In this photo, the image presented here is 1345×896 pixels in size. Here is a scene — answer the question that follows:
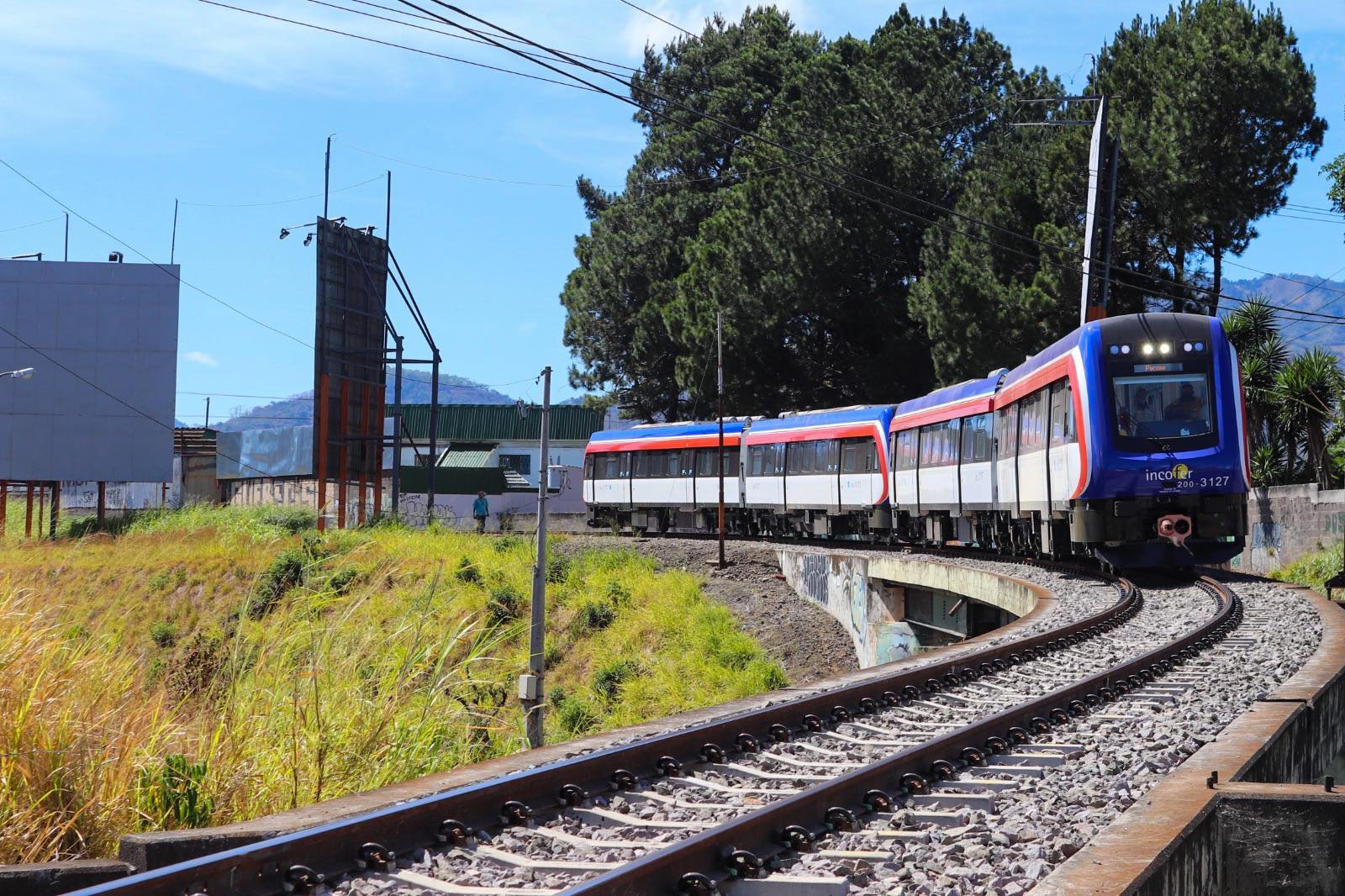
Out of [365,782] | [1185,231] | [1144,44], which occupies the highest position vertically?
[1144,44]

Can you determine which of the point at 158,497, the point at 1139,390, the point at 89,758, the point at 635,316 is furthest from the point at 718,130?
the point at 89,758

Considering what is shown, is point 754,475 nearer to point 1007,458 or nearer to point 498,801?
point 1007,458

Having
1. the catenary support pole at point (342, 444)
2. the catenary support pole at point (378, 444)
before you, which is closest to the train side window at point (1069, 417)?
the catenary support pole at point (342, 444)

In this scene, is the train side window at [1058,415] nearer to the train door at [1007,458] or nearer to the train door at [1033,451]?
the train door at [1033,451]

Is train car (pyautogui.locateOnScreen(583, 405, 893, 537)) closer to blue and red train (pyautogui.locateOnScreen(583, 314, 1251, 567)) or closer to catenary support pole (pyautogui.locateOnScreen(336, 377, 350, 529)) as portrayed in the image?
blue and red train (pyautogui.locateOnScreen(583, 314, 1251, 567))

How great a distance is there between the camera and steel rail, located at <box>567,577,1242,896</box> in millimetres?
4562

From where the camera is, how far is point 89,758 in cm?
595

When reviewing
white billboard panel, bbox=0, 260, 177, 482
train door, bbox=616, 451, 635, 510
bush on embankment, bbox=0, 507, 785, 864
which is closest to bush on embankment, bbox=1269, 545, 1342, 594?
bush on embankment, bbox=0, 507, 785, 864

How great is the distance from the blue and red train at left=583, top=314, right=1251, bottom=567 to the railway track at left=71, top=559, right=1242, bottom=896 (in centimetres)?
829

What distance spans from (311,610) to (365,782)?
8.51ft

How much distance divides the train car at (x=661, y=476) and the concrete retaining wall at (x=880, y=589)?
9.47 meters

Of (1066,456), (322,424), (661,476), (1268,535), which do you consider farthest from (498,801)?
(322,424)

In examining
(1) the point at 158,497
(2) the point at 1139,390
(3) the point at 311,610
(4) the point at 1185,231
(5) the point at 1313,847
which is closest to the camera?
(5) the point at 1313,847

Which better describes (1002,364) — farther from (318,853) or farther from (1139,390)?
(318,853)
